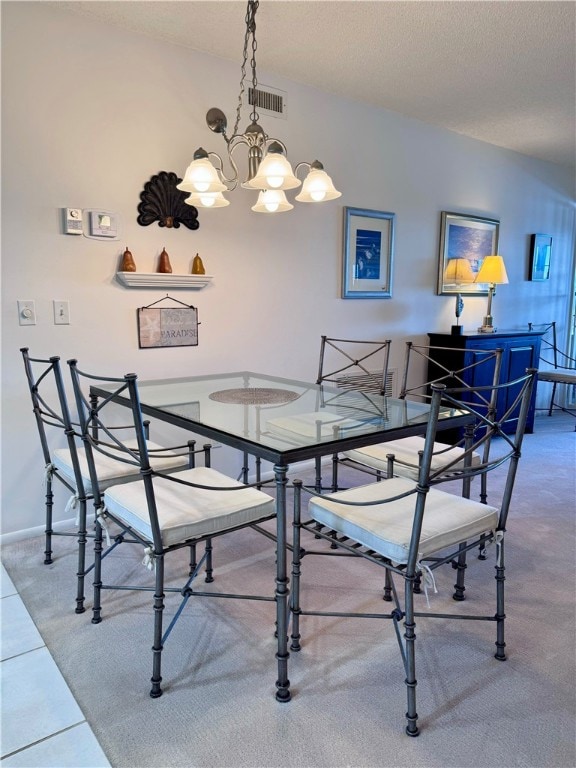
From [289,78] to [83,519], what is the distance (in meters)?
2.81

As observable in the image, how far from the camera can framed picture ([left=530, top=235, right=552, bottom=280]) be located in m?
5.36

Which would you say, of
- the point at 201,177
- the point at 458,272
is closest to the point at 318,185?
the point at 201,177

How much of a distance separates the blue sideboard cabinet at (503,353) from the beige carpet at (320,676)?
2.07 meters

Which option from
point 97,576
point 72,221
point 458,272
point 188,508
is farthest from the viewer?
point 458,272

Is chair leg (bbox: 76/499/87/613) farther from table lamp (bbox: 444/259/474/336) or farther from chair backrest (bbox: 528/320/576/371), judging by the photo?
chair backrest (bbox: 528/320/576/371)

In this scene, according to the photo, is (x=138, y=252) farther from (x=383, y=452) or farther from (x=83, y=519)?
(x=383, y=452)

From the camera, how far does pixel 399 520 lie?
5.42 feet

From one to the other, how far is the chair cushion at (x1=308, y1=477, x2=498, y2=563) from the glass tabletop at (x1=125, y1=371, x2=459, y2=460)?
0.75 ft

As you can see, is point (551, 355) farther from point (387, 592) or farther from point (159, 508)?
point (159, 508)

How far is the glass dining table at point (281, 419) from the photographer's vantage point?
161cm

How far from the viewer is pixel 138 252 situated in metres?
2.86

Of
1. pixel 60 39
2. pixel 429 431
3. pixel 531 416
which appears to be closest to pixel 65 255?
pixel 60 39

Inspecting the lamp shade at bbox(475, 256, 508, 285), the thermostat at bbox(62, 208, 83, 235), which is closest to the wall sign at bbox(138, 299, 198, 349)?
the thermostat at bbox(62, 208, 83, 235)

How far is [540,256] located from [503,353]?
1.67 metres
